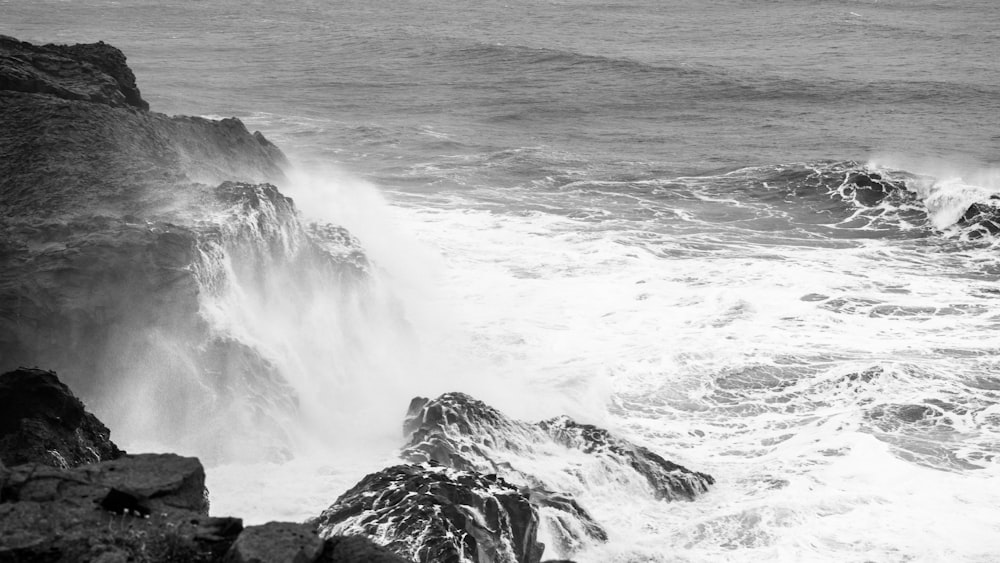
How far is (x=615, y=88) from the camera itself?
133 ft

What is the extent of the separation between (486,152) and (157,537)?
26.6 m

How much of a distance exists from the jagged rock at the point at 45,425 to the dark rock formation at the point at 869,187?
2203 centimetres

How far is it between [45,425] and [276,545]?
413 centimetres

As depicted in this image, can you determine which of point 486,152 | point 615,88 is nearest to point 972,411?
point 486,152

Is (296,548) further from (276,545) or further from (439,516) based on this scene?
(439,516)

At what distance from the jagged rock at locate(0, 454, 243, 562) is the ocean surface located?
433 centimetres

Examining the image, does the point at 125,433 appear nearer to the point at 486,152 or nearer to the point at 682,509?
the point at 682,509

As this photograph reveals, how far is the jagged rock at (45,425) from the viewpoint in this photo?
8914 mm

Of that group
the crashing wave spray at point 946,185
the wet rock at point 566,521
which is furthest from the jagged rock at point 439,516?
the crashing wave spray at point 946,185

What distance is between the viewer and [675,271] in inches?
830

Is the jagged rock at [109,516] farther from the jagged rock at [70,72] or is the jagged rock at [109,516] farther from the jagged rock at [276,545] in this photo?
the jagged rock at [70,72]

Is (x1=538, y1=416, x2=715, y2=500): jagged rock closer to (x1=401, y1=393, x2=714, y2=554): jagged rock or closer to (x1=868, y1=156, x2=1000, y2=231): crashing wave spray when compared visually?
(x1=401, y1=393, x2=714, y2=554): jagged rock

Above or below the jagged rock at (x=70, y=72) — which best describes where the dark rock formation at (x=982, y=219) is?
below

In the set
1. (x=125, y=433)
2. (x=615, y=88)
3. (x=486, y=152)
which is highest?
(x=615, y=88)
